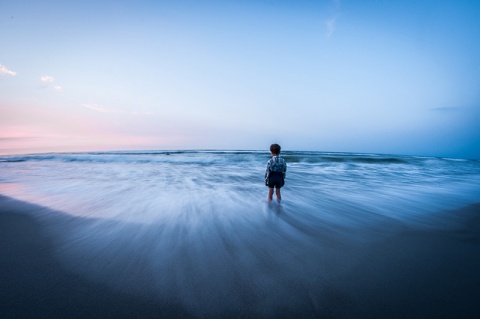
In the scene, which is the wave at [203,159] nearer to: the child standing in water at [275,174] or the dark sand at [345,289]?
the child standing in water at [275,174]

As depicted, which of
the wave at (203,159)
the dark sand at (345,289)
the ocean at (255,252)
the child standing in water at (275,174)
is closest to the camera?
the dark sand at (345,289)

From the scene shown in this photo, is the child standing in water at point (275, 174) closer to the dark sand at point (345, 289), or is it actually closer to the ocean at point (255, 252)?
the ocean at point (255, 252)

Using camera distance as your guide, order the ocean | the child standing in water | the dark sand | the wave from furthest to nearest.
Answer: the wave, the child standing in water, the ocean, the dark sand

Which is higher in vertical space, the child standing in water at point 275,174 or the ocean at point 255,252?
the child standing in water at point 275,174

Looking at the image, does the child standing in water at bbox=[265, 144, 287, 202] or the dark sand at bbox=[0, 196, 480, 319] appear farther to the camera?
the child standing in water at bbox=[265, 144, 287, 202]

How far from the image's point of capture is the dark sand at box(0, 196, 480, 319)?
1.67 meters

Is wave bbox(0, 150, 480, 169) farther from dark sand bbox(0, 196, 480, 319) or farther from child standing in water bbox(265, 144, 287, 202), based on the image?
dark sand bbox(0, 196, 480, 319)

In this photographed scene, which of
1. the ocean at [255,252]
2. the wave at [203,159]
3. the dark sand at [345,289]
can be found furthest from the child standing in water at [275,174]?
the wave at [203,159]

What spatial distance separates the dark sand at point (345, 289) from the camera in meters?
1.67

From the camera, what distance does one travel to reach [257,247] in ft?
9.34

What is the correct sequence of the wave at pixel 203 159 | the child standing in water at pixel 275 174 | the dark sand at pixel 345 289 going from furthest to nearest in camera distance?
the wave at pixel 203 159, the child standing in water at pixel 275 174, the dark sand at pixel 345 289

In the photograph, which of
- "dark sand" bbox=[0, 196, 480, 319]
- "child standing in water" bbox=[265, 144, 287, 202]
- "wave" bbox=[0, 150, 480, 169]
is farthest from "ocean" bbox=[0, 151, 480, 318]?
"wave" bbox=[0, 150, 480, 169]

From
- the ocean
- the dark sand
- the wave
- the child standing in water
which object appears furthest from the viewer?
the wave

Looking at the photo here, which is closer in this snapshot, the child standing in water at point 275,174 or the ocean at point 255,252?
the ocean at point 255,252
